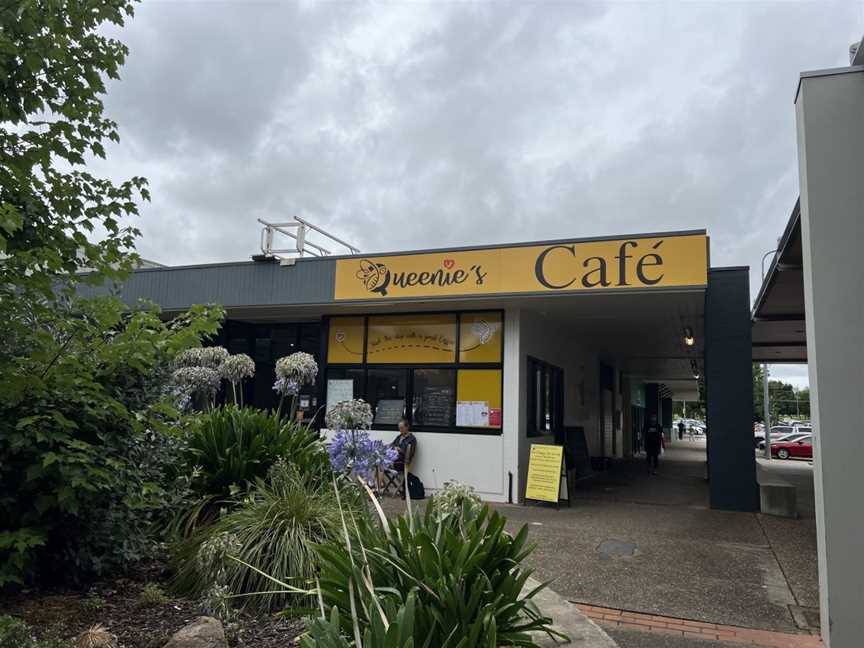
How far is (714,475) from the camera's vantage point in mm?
10312

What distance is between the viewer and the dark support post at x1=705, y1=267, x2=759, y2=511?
10133mm

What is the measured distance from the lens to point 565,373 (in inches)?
585

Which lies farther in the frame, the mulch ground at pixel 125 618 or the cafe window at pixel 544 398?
the cafe window at pixel 544 398

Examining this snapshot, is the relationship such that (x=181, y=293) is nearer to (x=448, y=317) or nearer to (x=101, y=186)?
(x=448, y=317)

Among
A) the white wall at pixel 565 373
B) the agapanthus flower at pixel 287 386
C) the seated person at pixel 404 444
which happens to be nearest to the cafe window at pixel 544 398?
the white wall at pixel 565 373

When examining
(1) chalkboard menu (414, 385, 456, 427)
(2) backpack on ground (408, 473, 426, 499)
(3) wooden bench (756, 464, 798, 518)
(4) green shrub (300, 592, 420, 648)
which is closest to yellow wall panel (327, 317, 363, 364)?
(1) chalkboard menu (414, 385, 456, 427)

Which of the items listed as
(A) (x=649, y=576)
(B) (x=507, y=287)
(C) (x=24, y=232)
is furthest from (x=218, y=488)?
(B) (x=507, y=287)

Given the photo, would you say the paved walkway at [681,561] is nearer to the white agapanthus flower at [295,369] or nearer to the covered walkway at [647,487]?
the covered walkway at [647,487]

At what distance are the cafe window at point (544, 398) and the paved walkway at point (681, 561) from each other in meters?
1.69

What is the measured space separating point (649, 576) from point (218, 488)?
4181 millimetres

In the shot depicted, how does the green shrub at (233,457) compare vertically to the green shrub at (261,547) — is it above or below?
above

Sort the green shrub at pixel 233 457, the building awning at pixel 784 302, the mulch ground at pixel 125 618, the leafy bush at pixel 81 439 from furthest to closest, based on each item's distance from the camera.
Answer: the building awning at pixel 784 302 < the green shrub at pixel 233 457 < the leafy bush at pixel 81 439 < the mulch ground at pixel 125 618

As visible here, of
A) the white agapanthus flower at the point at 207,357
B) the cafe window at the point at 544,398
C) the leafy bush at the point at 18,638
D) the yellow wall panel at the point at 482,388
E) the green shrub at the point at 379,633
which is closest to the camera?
the green shrub at the point at 379,633

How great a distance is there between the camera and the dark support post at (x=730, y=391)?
10133 millimetres
